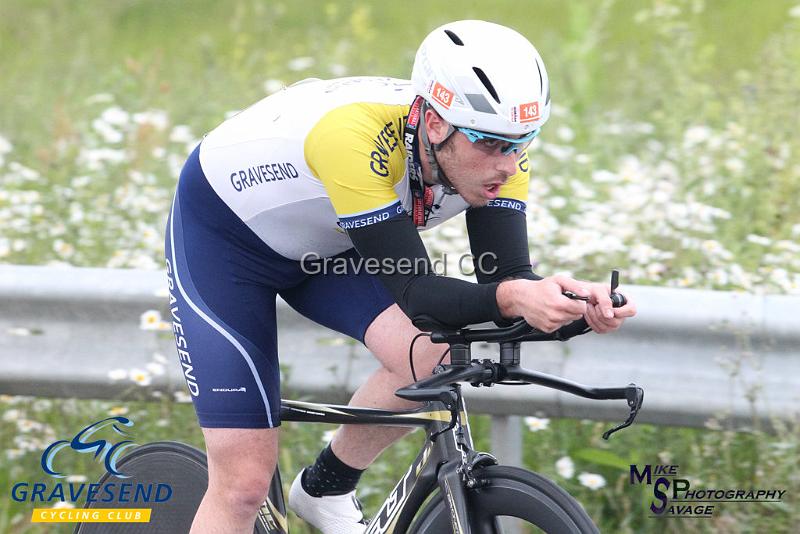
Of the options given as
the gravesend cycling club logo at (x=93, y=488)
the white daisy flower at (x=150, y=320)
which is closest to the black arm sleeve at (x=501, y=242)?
the gravesend cycling club logo at (x=93, y=488)

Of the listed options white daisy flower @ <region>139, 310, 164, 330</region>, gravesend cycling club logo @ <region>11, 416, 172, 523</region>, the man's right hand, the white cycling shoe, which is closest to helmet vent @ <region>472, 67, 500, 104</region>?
the man's right hand

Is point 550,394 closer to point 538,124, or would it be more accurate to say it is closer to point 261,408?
point 261,408

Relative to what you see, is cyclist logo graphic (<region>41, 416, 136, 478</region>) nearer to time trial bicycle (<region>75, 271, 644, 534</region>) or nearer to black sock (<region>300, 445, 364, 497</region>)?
black sock (<region>300, 445, 364, 497</region>)

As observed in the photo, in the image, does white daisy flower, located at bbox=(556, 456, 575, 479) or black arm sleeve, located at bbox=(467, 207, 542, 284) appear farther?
white daisy flower, located at bbox=(556, 456, 575, 479)

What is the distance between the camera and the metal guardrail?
11.8 feet

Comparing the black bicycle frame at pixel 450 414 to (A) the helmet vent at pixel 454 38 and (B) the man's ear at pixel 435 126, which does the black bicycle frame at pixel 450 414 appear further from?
(A) the helmet vent at pixel 454 38

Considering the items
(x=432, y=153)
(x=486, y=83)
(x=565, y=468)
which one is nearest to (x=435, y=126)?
(x=432, y=153)

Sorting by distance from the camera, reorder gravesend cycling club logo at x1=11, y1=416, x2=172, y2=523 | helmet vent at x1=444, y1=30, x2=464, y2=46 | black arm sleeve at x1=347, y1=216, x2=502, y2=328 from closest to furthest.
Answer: black arm sleeve at x1=347, y1=216, x2=502, y2=328, helmet vent at x1=444, y1=30, x2=464, y2=46, gravesend cycling club logo at x1=11, y1=416, x2=172, y2=523

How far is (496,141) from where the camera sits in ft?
8.93

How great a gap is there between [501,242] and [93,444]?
1.77 m

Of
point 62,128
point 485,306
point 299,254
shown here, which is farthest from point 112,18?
point 485,306

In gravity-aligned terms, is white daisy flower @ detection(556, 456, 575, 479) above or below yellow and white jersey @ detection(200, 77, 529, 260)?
below

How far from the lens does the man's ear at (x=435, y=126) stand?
9.06ft

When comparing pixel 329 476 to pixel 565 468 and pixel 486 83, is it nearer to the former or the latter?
pixel 565 468
